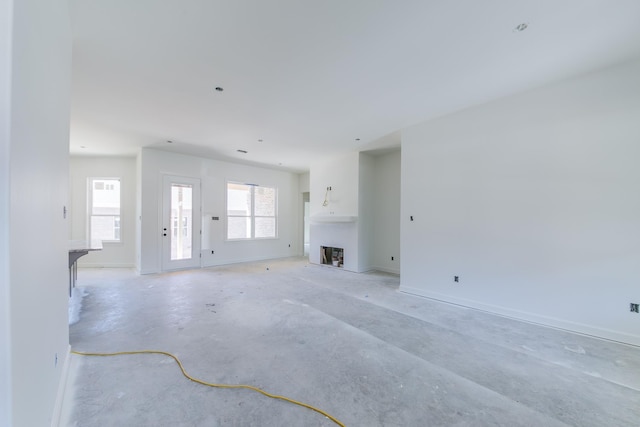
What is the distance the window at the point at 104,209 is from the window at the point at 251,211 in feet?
9.35

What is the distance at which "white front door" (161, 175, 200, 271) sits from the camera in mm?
6195

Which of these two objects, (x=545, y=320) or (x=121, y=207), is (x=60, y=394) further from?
(x=121, y=207)

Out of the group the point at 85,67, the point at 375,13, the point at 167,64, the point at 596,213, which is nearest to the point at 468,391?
the point at 596,213

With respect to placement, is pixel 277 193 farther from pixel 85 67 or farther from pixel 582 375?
pixel 582 375

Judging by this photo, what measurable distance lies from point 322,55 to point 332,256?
17.1 ft

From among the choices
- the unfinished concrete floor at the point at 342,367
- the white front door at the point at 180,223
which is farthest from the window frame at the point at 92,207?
the unfinished concrete floor at the point at 342,367

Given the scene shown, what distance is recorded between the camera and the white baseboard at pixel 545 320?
279cm

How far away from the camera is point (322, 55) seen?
2.58 metres

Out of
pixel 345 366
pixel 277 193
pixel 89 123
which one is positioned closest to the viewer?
pixel 345 366

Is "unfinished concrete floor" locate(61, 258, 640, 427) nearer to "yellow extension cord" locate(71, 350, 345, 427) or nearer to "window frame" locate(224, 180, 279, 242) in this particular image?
"yellow extension cord" locate(71, 350, 345, 427)

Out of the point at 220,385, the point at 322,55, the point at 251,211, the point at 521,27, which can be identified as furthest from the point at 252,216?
the point at 521,27

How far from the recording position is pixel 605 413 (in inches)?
71.5

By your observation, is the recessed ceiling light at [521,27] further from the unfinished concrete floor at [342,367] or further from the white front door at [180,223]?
the white front door at [180,223]

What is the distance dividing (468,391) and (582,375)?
1.14 metres
